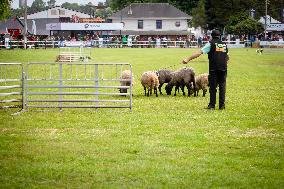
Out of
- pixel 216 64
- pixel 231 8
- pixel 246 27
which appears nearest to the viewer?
pixel 216 64

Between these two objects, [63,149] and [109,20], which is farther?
[109,20]

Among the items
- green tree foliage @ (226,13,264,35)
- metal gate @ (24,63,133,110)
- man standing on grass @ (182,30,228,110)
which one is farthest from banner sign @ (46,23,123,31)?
man standing on grass @ (182,30,228,110)

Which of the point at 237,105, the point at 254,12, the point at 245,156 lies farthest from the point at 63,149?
the point at 254,12

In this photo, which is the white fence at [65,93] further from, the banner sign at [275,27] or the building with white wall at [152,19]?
the building with white wall at [152,19]

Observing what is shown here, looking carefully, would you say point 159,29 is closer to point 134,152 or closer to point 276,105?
point 276,105

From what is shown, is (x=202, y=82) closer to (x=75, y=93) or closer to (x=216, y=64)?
(x=216, y=64)

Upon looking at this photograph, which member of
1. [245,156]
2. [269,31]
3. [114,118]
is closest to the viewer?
[245,156]

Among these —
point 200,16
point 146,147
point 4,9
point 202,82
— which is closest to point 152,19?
point 200,16

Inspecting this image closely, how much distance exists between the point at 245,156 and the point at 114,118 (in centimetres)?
528

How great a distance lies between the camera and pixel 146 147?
11445 mm

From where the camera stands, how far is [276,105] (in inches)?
733

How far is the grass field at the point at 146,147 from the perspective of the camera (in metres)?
9.11

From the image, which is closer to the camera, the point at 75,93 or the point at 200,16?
the point at 75,93

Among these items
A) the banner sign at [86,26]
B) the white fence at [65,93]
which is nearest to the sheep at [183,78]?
the white fence at [65,93]
